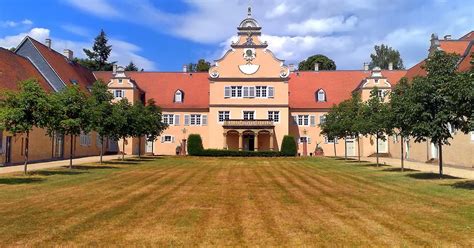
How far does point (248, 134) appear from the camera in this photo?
186ft

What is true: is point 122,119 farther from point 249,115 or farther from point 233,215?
point 249,115

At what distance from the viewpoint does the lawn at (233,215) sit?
8266mm

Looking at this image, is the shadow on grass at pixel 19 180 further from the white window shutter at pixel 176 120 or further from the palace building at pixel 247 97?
the white window shutter at pixel 176 120

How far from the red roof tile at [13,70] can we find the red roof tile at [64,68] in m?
2.84

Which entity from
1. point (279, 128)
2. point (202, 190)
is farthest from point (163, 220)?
point (279, 128)

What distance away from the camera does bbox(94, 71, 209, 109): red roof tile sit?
6006 centimetres

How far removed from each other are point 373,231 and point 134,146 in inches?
2023

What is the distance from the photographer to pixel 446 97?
18.9m

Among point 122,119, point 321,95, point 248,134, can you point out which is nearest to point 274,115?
point 248,134

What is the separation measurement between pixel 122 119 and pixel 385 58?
61.0m

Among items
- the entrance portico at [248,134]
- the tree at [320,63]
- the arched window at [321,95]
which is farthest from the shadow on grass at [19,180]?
the tree at [320,63]

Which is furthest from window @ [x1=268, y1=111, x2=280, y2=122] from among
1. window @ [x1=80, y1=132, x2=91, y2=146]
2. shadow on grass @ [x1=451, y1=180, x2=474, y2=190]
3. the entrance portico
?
shadow on grass @ [x1=451, y1=180, x2=474, y2=190]

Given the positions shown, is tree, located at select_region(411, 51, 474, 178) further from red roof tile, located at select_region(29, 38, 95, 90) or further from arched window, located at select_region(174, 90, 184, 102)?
arched window, located at select_region(174, 90, 184, 102)

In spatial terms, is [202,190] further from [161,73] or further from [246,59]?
[161,73]
